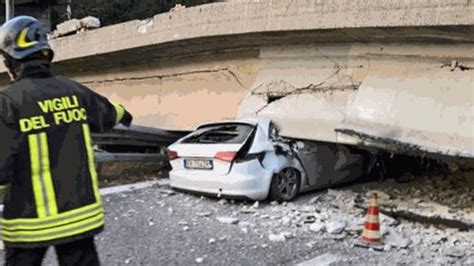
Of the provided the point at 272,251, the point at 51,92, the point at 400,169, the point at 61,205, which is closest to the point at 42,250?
the point at 61,205

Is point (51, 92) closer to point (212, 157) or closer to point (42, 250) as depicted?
point (42, 250)

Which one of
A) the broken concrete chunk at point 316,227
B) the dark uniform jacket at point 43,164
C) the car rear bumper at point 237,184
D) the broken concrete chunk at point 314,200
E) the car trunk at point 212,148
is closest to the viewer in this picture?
the dark uniform jacket at point 43,164

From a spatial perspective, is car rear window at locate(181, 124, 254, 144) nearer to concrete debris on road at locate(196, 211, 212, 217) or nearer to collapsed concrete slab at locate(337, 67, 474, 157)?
concrete debris on road at locate(196, 211, 212, 217)

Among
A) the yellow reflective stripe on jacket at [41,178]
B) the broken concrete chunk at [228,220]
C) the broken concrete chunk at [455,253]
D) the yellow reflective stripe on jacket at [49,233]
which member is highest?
the yellow reflective stripe on jacket at [41,178]

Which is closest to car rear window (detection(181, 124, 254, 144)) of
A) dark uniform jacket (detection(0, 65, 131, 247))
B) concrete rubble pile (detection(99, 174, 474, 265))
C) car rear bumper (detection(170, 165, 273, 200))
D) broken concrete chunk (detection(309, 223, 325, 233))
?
car rear bumper (detection(170, 165, 273, 200))

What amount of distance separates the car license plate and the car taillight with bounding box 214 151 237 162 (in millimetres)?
210

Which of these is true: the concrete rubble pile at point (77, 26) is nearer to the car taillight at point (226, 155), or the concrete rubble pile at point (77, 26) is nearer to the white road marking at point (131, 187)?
the white road marking at point (131, 187)

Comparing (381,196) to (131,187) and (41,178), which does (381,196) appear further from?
(41,178)

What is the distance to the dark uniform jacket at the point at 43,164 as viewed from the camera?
2.85 m

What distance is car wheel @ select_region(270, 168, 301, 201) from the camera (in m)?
7.70

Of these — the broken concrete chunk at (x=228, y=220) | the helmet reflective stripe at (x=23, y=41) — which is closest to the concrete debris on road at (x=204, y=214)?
the broken concrete chunk at (x=228, y=220)

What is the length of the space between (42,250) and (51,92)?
797mm

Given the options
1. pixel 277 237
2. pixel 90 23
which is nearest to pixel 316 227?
pixel 277 237

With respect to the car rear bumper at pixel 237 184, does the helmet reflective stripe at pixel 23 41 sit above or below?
above
